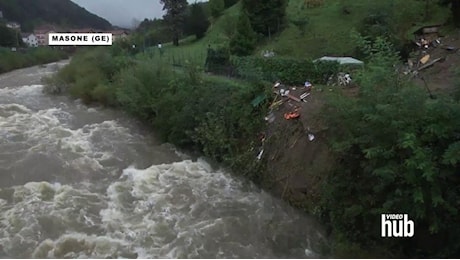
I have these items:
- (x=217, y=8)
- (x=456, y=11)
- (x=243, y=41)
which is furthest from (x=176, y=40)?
(x=456, y=11)

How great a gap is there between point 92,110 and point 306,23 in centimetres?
1213

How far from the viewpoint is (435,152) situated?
6754 mm

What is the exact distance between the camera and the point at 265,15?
25.2 meters

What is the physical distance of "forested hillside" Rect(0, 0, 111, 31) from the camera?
77.9m

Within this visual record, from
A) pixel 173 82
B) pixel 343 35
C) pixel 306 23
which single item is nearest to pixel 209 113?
pixel 173 82

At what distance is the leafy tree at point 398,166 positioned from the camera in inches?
260

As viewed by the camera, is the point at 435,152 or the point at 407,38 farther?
the point at 407,38

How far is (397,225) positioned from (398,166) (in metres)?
1.08

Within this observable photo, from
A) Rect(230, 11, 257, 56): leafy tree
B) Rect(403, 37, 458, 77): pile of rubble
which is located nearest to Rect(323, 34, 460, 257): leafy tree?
Rect(403, 37, 458, 77): pile of rubble

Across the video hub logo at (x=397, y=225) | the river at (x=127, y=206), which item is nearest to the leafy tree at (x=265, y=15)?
the river at (x=127, y=206)

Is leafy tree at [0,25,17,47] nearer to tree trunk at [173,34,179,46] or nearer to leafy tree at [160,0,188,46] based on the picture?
leafy tree at [160,0,188,46]

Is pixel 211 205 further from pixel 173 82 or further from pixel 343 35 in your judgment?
pixel 343 35

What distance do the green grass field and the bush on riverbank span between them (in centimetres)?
1911

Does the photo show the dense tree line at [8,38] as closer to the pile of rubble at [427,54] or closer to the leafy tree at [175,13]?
the leafy tree at [175,13]
